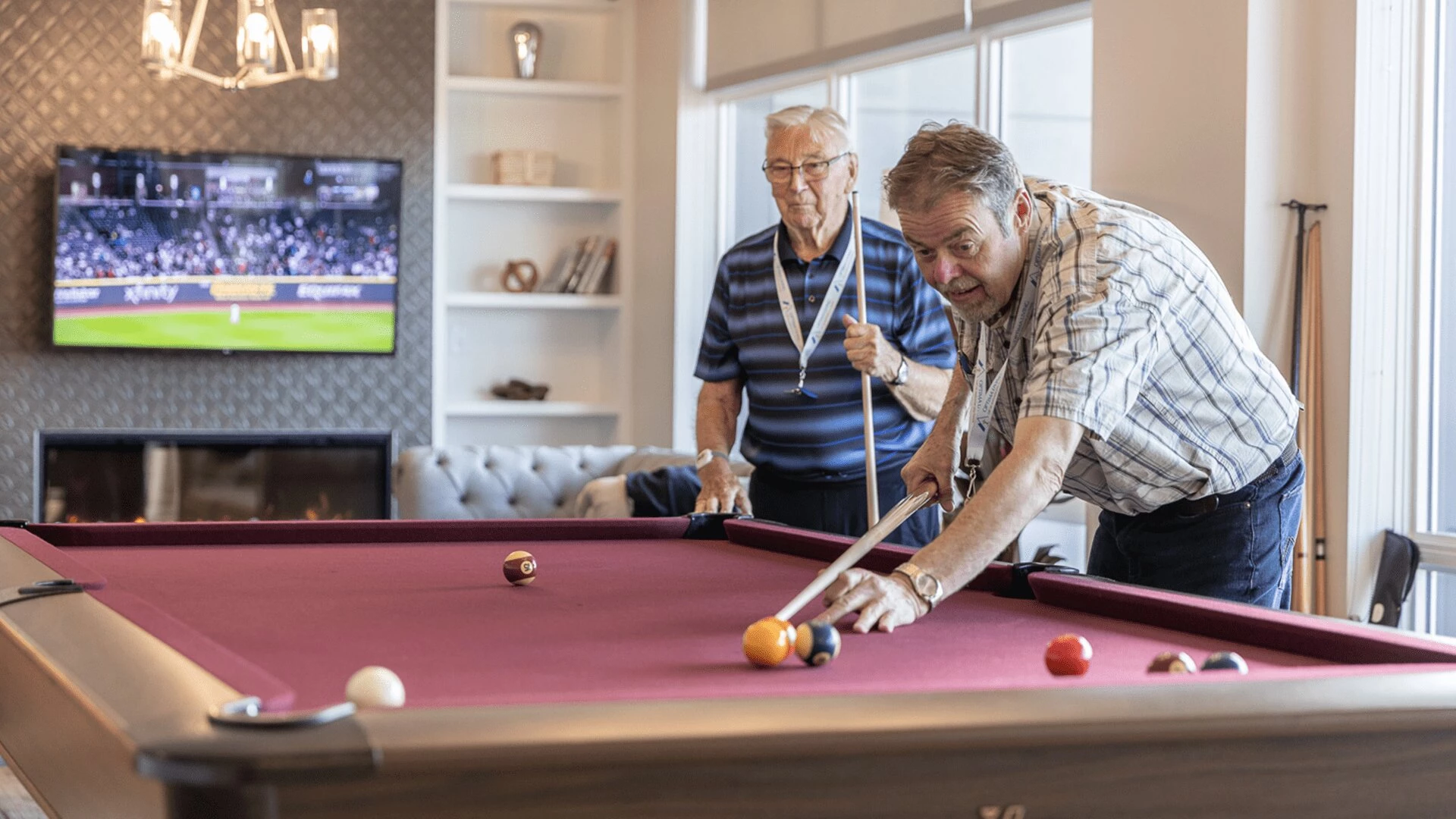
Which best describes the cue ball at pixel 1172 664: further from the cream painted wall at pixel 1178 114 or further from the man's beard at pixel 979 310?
the cream painted wall at pixel 1178 114

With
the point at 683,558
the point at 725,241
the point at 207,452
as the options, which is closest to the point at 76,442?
the point at 207,452

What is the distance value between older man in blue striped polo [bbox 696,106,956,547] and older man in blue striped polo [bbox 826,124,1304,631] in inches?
33.9

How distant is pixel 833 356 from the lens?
3510 mm

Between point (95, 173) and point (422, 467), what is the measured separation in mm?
2060

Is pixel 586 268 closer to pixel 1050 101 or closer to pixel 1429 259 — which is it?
pixel 1050 101

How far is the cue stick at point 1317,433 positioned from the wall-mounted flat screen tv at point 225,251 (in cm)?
418

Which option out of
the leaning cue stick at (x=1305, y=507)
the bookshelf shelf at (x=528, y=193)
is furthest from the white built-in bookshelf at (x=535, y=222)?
the leaning cue stick at (x=1305, y=507)

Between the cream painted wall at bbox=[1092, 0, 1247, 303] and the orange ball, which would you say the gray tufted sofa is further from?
the orange ball

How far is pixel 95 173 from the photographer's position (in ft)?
20.3

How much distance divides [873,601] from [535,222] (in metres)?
5.46

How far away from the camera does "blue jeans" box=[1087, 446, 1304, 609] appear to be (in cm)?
237

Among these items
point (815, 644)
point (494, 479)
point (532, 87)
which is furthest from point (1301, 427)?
point (532, 87)

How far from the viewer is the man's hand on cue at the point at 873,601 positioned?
1817 mm

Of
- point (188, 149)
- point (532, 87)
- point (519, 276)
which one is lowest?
point (519, 276)
